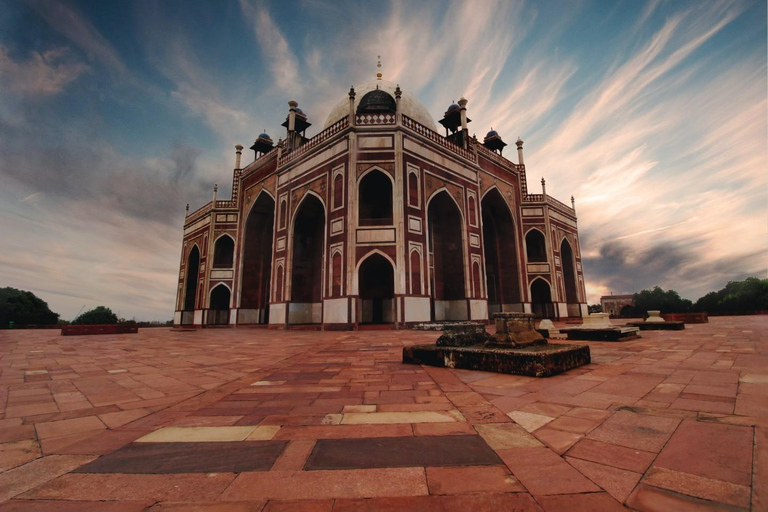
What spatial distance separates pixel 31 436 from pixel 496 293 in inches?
987

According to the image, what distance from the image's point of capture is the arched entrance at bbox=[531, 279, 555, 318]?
82.7ft

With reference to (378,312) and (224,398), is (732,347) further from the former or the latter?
(378,312)

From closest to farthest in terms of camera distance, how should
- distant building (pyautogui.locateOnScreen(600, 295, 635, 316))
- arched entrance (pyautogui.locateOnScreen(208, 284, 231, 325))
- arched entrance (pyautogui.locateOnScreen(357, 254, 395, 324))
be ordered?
arched entrance (pyautogui.locateOnScreen(357, 254, 395, 324)), arched entrance (pyautogui.locateOnScreen(208, 284, 231, 325)), distant building (pyautogui.locateOnScreen(600, 295, 635, 316))

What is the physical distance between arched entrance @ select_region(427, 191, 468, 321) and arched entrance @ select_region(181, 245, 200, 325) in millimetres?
20113

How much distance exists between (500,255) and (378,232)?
12520mm

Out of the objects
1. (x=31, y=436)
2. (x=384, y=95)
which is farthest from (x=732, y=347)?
(x=384, y=95)

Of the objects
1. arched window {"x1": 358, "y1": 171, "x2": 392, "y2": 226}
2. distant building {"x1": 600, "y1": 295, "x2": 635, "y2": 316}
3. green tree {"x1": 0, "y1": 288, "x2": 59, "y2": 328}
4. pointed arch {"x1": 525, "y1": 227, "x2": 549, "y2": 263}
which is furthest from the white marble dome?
distant building {"x1": 600, "y1": 295, "x2": 635, "y2": 316}

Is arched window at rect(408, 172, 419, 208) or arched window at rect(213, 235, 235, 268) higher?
arched window at rect(408, 172, 419, 208)

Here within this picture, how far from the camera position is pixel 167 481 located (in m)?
1.57

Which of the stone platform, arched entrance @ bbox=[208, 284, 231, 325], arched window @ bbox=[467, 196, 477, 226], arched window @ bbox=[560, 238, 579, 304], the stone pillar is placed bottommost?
the stone platform

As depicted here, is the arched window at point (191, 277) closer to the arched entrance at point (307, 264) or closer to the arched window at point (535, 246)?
the arched entrance at point (307, 264)

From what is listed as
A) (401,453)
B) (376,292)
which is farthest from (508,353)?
(376,292)

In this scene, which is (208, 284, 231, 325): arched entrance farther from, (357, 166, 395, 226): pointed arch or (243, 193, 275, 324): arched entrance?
(357, 166, 395, 226): pointed arch

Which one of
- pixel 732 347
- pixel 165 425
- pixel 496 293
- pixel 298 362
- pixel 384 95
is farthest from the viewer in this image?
pixel 496 293
